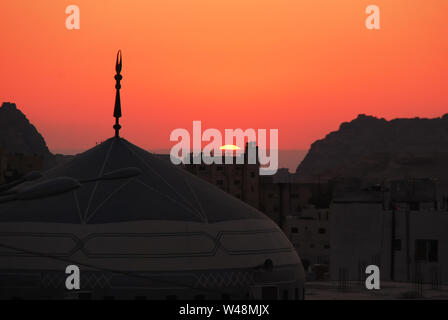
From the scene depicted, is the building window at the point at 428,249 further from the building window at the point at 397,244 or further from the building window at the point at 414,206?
the building window at the point at 414,206

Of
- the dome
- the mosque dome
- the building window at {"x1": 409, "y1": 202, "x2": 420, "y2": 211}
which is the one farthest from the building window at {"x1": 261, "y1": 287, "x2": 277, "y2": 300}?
the building window at {"x1": 409, "y1": 202, "x2": 420, "y2": 211}

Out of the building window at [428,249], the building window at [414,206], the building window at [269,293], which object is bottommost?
the building window at [269,293]

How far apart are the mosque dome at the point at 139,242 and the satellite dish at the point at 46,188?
38.4 ft

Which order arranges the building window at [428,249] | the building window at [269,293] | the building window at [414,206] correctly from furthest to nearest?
the building window at [414,206], the building window at [428,249], the building window at [269,293]

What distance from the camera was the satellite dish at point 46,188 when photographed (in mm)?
15375

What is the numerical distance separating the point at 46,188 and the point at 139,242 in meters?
12.9

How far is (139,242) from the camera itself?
28406mm

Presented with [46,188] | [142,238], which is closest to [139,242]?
[142,238]

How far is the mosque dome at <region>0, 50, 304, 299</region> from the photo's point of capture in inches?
1099

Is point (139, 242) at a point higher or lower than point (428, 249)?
higher

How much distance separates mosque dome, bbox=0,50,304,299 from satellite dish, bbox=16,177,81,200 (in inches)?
461

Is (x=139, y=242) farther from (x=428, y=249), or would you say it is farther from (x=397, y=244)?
(x=428, y=249)

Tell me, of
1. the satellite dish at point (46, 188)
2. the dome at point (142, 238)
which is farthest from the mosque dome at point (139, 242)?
the satellite dish at point (46, 188)
